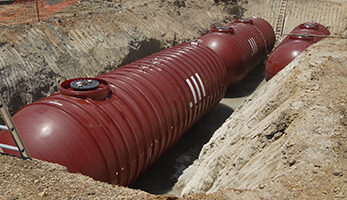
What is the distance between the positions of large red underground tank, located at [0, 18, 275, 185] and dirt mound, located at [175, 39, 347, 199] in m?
1.45

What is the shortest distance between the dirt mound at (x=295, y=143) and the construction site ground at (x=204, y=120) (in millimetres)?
16

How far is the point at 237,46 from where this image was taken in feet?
42.1

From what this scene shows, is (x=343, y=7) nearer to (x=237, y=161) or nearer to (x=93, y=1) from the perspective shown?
(x=93, y=1)

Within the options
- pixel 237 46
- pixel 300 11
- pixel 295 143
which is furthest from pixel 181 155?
pixel 300 11

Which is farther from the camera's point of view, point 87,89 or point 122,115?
point 122,115

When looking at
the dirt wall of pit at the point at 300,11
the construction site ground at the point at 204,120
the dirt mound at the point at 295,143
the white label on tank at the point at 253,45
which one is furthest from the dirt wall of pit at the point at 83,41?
the dirt wall of pit at the point at 300,11

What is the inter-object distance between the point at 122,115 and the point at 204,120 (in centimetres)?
591

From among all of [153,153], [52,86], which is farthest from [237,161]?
[52,86]

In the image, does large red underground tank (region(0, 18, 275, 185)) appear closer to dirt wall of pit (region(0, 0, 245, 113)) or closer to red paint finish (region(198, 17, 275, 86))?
red paint finish (region(198, 17, 275, 86))

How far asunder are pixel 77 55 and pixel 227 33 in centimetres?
662

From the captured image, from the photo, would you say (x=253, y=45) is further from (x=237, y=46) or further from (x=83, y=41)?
(x=83, y=41)

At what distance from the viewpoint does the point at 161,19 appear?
17438 mm

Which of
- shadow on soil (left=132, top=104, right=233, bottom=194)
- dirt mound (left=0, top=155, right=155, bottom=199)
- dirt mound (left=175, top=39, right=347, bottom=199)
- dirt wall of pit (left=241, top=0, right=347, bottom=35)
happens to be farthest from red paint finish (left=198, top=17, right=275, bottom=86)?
dirt mound (left=0, top=155, right=155, bottom=199)

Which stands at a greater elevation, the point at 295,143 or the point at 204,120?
the point at 295,143
